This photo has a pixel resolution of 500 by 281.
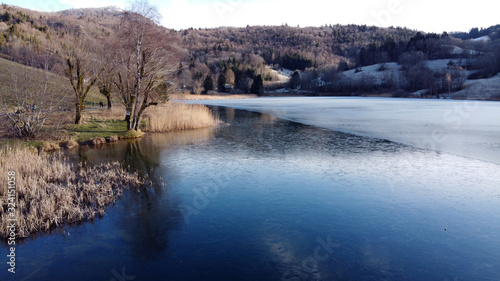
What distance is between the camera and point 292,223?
8297mm

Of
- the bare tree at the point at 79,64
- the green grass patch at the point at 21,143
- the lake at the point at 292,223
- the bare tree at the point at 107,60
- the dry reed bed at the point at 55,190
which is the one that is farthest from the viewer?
the bare tree at the point at 107,60

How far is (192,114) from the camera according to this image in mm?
27453

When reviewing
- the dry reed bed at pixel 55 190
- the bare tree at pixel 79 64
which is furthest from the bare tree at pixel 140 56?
the dry reed bed at pixel 55 190

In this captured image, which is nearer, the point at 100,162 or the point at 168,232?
the point at 168,232

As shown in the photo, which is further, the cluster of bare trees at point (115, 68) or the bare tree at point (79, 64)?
the bare tree at point (79, 64)

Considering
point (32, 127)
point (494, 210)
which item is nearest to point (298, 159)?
point (494, 210)

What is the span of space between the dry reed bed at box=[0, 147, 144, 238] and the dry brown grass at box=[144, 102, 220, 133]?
11325mm

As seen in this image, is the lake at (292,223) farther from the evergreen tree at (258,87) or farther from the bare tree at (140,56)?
the evergreen tree at (258,87)

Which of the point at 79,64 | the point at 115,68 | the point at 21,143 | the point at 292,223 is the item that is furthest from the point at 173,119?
the point at 292,223

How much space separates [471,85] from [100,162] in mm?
81891

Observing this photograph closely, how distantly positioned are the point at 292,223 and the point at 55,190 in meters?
7.15

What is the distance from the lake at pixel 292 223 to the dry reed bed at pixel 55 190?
0.55 metres

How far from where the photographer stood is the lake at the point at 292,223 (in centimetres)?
631

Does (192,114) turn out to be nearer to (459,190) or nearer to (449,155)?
(449,155)
